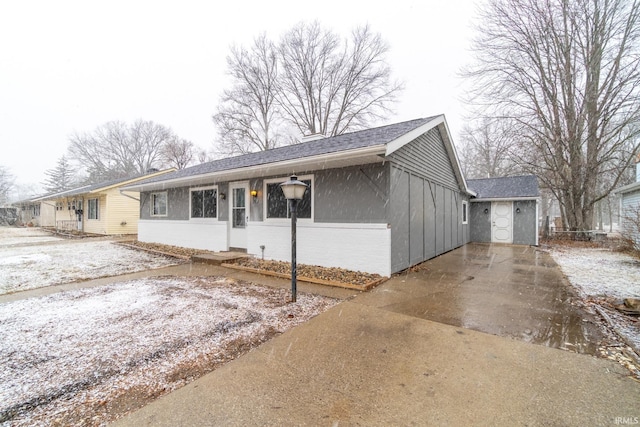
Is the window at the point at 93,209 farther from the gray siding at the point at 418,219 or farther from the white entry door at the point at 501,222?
the white entry door at the point at 501,222

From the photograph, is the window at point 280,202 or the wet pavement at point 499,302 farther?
the window at point 280,202

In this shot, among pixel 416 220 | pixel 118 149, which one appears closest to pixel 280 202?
pixel 416 220

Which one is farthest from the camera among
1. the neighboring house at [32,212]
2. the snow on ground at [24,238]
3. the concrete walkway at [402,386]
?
the neighboring house at [32,212]

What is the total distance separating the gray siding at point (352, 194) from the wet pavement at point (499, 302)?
61.9 inches

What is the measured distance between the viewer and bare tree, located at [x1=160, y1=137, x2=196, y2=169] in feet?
89.4

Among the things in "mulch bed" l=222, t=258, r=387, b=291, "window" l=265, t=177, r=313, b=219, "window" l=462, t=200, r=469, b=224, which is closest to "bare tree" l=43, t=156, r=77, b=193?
"window" l=265, t=177, r=313, b=219

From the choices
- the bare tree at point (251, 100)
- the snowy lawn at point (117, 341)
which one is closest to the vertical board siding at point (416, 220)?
the snowy lawn at point (117, 341)

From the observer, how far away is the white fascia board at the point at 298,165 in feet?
17.0

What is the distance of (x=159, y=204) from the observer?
11516 millimetres

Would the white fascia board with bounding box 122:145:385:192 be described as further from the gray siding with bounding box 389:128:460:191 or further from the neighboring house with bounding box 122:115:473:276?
the gray siding with bounding box 389:128:460:191

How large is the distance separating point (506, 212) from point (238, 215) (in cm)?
1240

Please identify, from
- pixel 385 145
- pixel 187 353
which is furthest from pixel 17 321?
pixel 385 145

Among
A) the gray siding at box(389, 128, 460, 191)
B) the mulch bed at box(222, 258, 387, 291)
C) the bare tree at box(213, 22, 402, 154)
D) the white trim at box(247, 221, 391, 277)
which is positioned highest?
the bare tree at box(213, 22, 402, 154)

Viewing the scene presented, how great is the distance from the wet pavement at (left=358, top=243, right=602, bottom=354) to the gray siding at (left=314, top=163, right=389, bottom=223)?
157 centimetres
